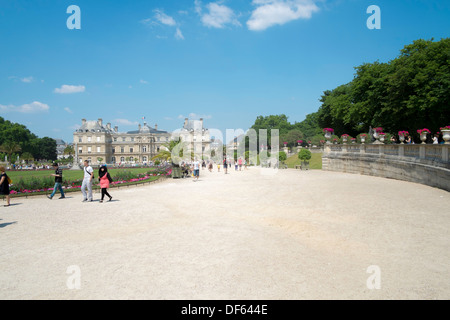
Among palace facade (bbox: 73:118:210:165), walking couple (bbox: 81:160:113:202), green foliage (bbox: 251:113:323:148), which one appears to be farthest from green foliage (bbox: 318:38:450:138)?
palace facade (bbox: 73:118:210:165)

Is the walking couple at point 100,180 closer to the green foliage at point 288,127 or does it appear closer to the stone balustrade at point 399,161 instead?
the stone balustrade at point 399,161

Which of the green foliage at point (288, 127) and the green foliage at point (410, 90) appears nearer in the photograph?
the green foliage at point (410, 90)

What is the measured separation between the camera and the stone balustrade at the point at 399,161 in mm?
12445

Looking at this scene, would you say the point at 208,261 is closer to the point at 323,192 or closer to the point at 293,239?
the point at 293,239

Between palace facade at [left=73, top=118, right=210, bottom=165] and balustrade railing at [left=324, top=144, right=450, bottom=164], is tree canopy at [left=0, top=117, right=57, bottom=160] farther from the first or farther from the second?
balustrade railing at [left=324, top=144, right=450, bottom=164]

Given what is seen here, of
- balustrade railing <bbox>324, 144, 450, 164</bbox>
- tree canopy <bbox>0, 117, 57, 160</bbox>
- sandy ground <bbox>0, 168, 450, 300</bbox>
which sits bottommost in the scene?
sandy ground <bbox>0, 168, 450, 300</bbox>

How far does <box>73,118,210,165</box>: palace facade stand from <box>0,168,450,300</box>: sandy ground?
85.6 meters

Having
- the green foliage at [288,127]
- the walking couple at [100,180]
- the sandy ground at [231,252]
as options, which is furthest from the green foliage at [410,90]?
the green foliage at [288,127]

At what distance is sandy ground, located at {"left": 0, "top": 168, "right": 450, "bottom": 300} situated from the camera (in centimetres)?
386

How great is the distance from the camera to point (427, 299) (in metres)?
3.53

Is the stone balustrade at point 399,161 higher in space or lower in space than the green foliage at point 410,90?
lower

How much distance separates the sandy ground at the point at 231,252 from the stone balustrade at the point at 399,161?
402cm
